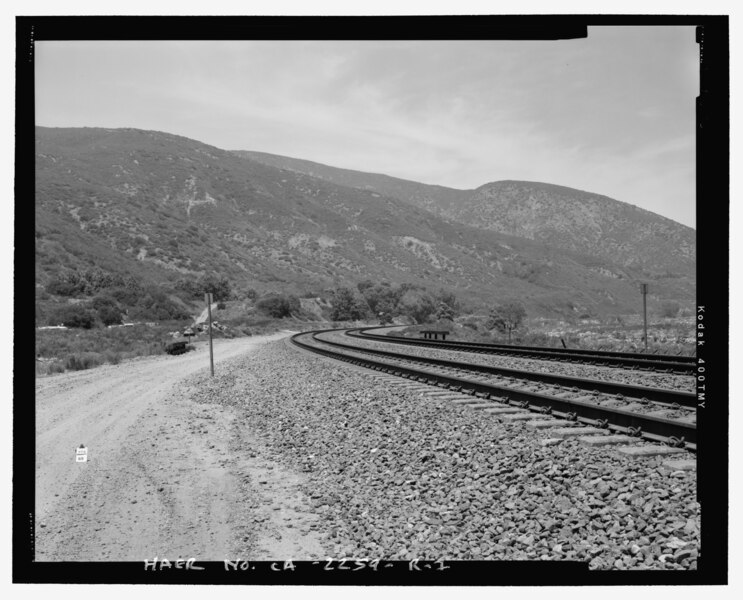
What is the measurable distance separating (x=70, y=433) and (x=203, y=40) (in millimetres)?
5891

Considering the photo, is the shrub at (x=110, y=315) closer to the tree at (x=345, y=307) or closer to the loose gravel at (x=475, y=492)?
the loose gravel at (x=475, y=492)

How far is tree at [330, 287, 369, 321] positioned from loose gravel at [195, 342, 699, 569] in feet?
200

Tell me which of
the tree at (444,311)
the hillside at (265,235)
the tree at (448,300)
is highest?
the hillside at (265,235)

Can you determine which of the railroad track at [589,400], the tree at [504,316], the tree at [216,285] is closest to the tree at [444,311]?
the tree at [504,316]

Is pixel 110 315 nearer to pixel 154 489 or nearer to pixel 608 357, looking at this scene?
pixel 608 357

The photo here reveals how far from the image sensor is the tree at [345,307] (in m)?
71.1

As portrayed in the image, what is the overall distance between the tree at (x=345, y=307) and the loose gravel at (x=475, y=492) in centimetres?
6102

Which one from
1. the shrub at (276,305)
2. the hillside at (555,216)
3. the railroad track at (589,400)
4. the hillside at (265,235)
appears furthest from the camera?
the hillside at (555,216)

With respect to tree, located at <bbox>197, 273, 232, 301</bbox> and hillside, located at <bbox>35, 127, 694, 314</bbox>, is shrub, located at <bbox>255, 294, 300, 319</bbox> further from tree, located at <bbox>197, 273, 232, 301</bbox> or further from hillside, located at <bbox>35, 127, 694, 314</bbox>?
hillside, located at <bbox>35, 127, 694, 314</bbox>

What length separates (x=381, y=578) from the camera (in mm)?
2941

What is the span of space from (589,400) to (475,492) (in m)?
5.51

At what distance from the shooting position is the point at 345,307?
2827 inches

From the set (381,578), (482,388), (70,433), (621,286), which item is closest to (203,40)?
(381,578)

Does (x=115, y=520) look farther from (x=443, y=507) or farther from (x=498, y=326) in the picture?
(x=498, y=326)
